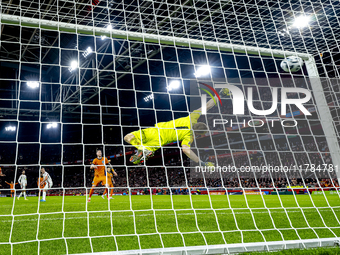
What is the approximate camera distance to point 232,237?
3.48 m

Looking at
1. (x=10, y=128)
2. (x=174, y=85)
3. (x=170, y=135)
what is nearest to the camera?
(x=170, y=135)

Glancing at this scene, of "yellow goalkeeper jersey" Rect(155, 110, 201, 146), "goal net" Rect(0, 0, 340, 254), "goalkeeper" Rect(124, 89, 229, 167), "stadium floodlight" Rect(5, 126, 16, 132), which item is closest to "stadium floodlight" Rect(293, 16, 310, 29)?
"goal net" Rect(0, 0, 340, 254)

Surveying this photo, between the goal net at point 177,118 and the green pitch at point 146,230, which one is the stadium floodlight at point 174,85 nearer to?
the goal net at point 177,118

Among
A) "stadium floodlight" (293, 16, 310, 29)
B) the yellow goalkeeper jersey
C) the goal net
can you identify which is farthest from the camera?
"stadium floodlight" (293, 16, 310, 29)

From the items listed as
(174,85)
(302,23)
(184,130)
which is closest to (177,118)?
(174,85)

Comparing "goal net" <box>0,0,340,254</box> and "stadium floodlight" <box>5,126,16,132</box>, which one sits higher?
"goal net" <box>0,0,340,254</box>

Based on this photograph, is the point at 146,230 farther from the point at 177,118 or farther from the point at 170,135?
the point at 177,118

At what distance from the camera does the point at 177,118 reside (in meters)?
14.6

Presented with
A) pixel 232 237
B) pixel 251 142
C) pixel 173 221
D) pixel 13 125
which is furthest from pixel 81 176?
pixel 232 237

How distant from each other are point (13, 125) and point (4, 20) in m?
18.2

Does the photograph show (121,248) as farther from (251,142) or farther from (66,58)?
(251,142)

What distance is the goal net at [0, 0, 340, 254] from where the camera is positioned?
366cm

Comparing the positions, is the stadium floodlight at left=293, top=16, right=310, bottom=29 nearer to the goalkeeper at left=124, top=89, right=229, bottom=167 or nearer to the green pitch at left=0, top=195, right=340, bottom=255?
the goalkeeper at left=124, top=89, right=229, bottom=167

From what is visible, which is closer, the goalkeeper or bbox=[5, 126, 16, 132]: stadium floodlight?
the goalkeeper
